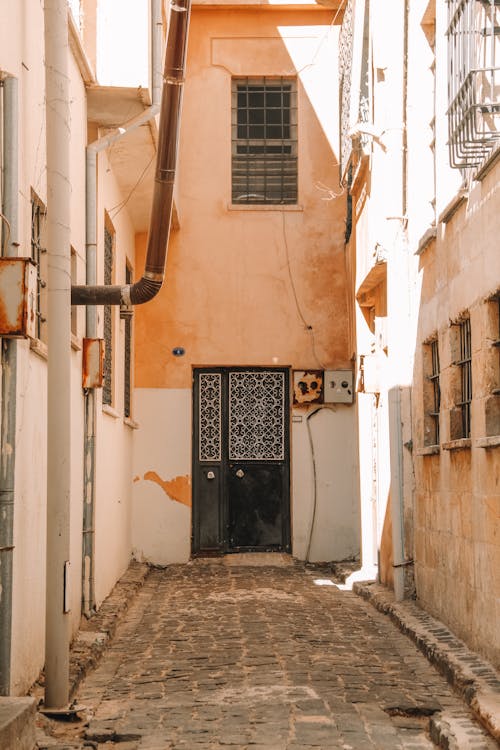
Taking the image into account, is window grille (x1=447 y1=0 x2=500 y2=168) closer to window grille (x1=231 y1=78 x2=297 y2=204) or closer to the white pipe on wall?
the white pipe on wall

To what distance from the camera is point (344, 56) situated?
15.8 metres

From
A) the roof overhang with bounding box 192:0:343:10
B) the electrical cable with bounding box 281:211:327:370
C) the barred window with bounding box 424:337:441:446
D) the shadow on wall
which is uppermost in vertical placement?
the roof overhang with bounding box 192:0:343:10

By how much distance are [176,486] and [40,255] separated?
8539mm

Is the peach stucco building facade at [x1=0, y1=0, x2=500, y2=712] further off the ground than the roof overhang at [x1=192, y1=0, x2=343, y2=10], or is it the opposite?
the roof overhang at [x1=192, y1=0, x2=343, y2=10]

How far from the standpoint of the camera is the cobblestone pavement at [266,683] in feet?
21.8

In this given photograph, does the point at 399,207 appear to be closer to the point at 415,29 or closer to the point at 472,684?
the point at 415,29

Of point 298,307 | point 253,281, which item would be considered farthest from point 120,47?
point 298,307

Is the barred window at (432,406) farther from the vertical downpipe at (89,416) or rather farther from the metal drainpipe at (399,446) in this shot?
the vertical downpipe at (89,416)

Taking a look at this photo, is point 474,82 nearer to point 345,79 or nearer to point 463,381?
point 463,381

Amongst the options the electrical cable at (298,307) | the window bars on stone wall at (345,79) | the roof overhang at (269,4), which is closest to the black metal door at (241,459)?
the electrical cable at (298,307)

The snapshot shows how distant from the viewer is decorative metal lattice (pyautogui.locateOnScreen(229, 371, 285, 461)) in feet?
55.6

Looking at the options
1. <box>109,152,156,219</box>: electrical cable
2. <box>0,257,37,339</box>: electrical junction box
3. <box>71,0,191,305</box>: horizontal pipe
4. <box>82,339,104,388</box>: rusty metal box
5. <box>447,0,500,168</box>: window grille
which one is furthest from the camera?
<box>109,152,156,219</box>: electrical cable

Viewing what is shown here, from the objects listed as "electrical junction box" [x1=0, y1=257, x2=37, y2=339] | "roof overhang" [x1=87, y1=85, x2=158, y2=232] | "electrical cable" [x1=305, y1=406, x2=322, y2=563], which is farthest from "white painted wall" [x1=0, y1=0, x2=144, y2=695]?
"electrical cable" [x1=305, y1=406, x2=322, y2=563]

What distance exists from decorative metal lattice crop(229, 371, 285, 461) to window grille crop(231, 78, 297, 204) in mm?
2813
